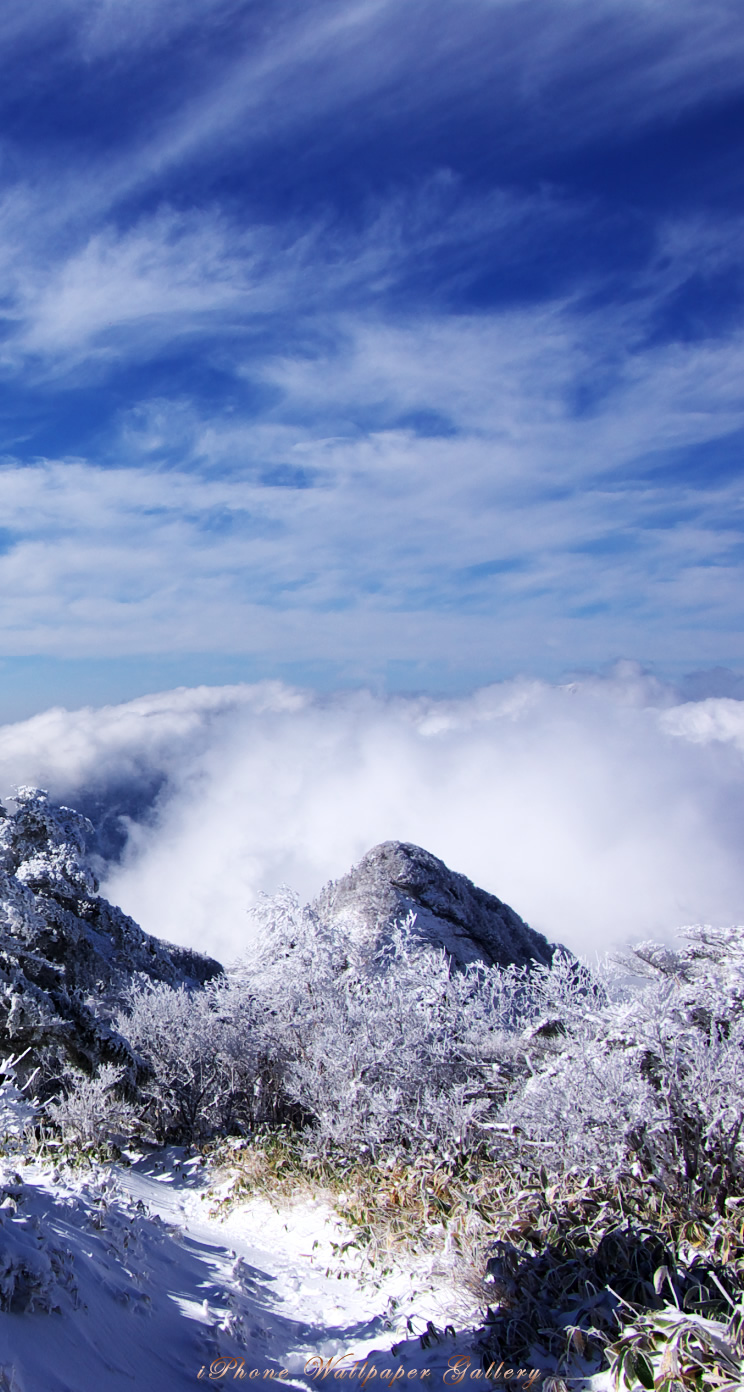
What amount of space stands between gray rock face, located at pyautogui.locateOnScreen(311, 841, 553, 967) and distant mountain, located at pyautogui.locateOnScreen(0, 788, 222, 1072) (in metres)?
2.69

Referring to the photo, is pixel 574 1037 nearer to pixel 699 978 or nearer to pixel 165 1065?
pixel 699 978

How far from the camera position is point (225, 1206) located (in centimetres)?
684

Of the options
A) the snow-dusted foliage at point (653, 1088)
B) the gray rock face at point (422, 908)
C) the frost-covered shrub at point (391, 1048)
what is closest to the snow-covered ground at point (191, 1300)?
the frost-covered shrub at point (391, 1048)

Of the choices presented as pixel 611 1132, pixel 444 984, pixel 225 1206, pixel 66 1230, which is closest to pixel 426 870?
pixel 444 984

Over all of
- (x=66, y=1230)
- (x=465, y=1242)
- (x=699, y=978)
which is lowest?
(x=66, y=1230)

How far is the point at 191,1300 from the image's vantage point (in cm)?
483

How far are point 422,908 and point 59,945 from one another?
5.45 m

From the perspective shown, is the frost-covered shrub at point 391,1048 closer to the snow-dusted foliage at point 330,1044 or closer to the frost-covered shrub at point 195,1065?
the snow-dusted foliage at point 330,1044

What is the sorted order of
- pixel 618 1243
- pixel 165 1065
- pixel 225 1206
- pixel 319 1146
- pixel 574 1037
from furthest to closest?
pixel 165 1065 → pixel 319 1146 → pixel 225 1206 → pixel 574 1037 → pixel 618 1243

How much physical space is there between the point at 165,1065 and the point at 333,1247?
3093 millimetres

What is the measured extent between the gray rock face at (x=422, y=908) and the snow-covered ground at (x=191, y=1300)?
496cm

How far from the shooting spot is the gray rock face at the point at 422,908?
11.6 metres

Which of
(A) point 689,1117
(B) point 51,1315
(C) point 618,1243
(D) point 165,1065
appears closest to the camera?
(B) point 51,1315

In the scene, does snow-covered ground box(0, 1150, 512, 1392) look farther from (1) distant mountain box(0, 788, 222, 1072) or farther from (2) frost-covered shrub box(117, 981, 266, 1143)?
(2) frost-covered shrub box(117, 981, 266, 1143)
